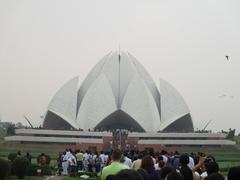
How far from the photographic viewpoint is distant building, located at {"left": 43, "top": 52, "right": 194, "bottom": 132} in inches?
1560

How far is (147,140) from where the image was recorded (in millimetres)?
36719

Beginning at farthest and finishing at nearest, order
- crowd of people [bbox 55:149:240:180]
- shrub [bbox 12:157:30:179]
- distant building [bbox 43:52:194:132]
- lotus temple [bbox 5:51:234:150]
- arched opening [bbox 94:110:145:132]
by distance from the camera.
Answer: arched opening [bbox 94:110:145:132], distant building [bbox 43:52:194:132], lotus temple [bbox 5:51:234:150], shrub [bbox 12:157:30:179], crowd of people [bbox 55:149:240:180]

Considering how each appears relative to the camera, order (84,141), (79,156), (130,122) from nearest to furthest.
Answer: (79,156) → (84,141) → (130,122)

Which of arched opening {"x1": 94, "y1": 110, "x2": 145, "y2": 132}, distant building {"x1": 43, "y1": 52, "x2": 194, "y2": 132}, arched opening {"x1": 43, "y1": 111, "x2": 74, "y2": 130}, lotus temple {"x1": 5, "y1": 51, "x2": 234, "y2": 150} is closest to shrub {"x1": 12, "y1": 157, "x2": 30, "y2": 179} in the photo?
lotus temple {"x1": 5, "y1": 51, "x2": 234, "y2": 150}

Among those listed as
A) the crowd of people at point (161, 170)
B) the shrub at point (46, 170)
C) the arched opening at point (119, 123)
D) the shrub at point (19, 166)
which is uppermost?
the arched opening at point (119, 123)

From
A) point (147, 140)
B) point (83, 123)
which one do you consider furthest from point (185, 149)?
point (83, 123)

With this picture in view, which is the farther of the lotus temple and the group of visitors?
the lotus temple

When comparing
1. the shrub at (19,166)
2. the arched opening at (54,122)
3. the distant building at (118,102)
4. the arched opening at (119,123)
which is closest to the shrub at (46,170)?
the shrub at (19,166)

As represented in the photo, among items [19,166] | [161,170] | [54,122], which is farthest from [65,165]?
[54,122]

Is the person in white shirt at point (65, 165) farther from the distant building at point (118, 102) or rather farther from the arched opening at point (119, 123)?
the arched opening at point (119, 123)

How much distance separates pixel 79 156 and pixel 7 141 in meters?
21.1

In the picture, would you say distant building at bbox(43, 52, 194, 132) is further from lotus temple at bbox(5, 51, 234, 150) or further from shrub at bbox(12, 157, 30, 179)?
shrub at bbox(12, 157, 30, 179)

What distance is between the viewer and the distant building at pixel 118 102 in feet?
130

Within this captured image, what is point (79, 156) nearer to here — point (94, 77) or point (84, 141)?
point (84, 141)
